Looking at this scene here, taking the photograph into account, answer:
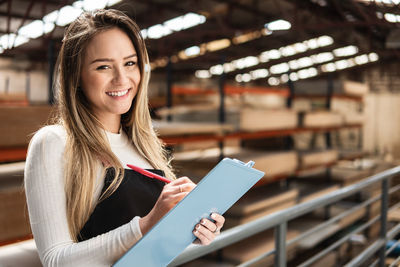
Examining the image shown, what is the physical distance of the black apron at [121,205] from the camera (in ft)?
3.05

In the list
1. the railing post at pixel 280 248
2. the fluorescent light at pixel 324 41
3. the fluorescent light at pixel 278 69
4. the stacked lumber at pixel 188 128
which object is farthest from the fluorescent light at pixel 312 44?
the railing post at pixel 280 248

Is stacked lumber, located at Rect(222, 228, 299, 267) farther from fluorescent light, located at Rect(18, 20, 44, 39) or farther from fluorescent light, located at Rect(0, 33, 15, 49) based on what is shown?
fluorescent light, located at Rect(18, 20, 44, 39)

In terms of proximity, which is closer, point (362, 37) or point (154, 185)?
point (154, 185)

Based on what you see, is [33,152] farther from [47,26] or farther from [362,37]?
[362,37]

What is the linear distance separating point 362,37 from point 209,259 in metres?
7.60

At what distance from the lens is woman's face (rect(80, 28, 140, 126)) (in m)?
0.95

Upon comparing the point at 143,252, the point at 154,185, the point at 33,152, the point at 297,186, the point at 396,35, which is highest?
the point at 396,35

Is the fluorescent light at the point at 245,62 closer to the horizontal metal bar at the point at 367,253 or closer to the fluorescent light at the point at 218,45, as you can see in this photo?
the fluorescent light at the point at 218,45

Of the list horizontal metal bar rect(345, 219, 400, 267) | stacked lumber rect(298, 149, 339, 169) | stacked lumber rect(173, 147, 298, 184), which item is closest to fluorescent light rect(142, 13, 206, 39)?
stacked lumber rect(298, 149, 339, 169)

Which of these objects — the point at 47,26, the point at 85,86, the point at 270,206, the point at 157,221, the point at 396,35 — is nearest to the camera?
the point at 157,221

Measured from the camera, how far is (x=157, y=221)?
843 mm

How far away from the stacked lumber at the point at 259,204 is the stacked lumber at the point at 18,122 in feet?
9.82

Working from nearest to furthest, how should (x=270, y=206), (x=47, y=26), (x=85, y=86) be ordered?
(x=85, y=86) → (x=270, y=206) → (x=47, y=26)

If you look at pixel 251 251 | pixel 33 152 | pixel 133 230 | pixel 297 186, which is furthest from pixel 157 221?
pixel 297 186
